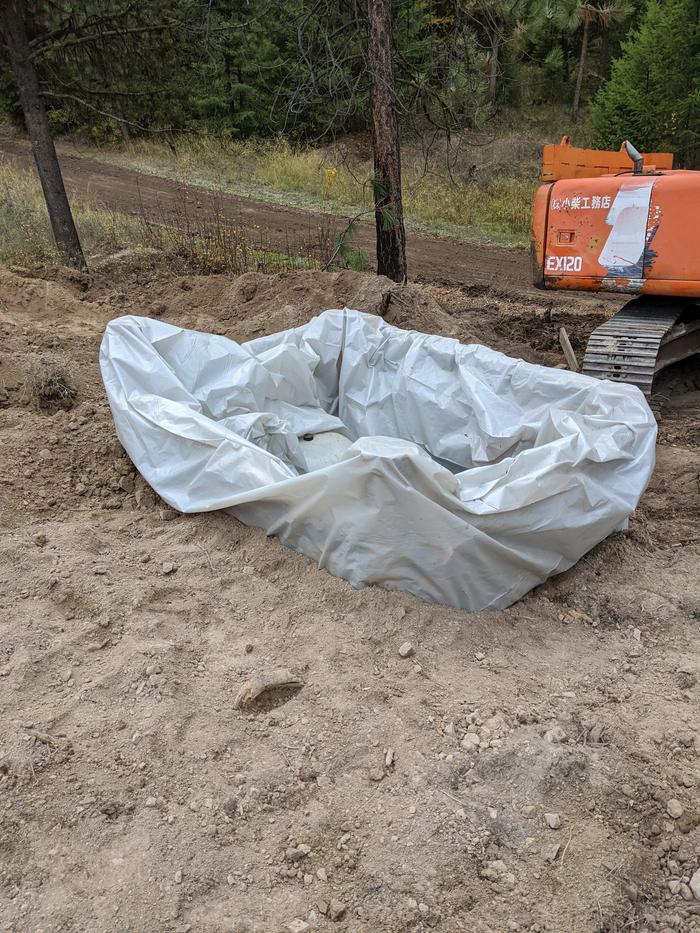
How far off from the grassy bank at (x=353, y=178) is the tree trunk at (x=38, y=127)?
5186 mm

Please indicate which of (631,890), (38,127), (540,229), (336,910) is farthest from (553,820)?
(38,127)

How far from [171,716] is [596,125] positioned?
18335 mm

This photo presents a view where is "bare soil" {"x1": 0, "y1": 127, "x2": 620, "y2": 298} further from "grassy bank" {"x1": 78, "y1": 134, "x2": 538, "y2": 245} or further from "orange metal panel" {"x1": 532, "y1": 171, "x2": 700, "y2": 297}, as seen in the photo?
"orange metal panel" {"x1": 532, "y1": 171, "x2": 700, "y2": 297}

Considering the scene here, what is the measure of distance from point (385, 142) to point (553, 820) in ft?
20.5

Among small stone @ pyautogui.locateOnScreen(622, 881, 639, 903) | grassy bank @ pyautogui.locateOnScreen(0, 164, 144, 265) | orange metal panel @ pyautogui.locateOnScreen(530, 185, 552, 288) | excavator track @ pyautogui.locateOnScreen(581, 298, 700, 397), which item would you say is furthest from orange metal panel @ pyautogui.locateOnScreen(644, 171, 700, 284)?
grassy bank @ pyautogui.locateOnScreen(0, 164, 144, 265)

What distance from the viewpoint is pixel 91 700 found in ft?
8.01

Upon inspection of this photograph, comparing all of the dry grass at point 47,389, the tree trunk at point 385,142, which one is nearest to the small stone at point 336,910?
the dry grass at point 47,389

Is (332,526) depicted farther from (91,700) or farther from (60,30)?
(60,30)

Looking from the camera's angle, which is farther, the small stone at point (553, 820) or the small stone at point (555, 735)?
the small stone at point (555, 735)

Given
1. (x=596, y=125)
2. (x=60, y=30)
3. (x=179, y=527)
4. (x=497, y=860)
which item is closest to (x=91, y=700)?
(x=179, y=527)

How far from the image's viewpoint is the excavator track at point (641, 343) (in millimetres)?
5051

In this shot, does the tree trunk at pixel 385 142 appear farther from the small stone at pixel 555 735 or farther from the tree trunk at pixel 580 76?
the tree trunk at pixel 580 76

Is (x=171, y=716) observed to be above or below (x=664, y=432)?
above

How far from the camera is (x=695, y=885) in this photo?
1.92 metres
